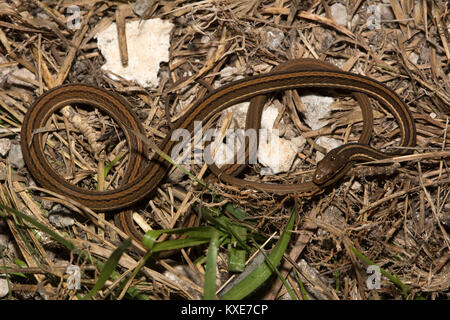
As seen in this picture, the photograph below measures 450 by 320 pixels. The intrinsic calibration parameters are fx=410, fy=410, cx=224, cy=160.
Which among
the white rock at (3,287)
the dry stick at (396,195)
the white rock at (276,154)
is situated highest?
the white rock at (276,154)

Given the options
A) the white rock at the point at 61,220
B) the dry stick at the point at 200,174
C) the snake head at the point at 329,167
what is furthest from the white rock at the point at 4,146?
the snake head at the point at 329,167

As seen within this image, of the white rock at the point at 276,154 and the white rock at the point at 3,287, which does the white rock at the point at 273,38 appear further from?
the white rock at the point at 3,287

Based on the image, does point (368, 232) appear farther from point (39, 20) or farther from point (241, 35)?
point (39, 20)

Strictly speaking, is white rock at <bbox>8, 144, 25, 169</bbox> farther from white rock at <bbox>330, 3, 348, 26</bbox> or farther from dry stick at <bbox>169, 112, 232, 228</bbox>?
white rock at <bbox>330, 3, 348, 26</bbox>

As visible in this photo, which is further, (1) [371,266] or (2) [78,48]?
(2) [78,48]

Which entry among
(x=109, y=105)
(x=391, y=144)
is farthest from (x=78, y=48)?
(x=391, y=144)

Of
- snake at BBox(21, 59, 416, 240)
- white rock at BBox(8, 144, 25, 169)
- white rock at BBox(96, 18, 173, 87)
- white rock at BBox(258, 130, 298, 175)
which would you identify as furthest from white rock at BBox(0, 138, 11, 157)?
white rock at BBox(258, 130, 298, 175)
